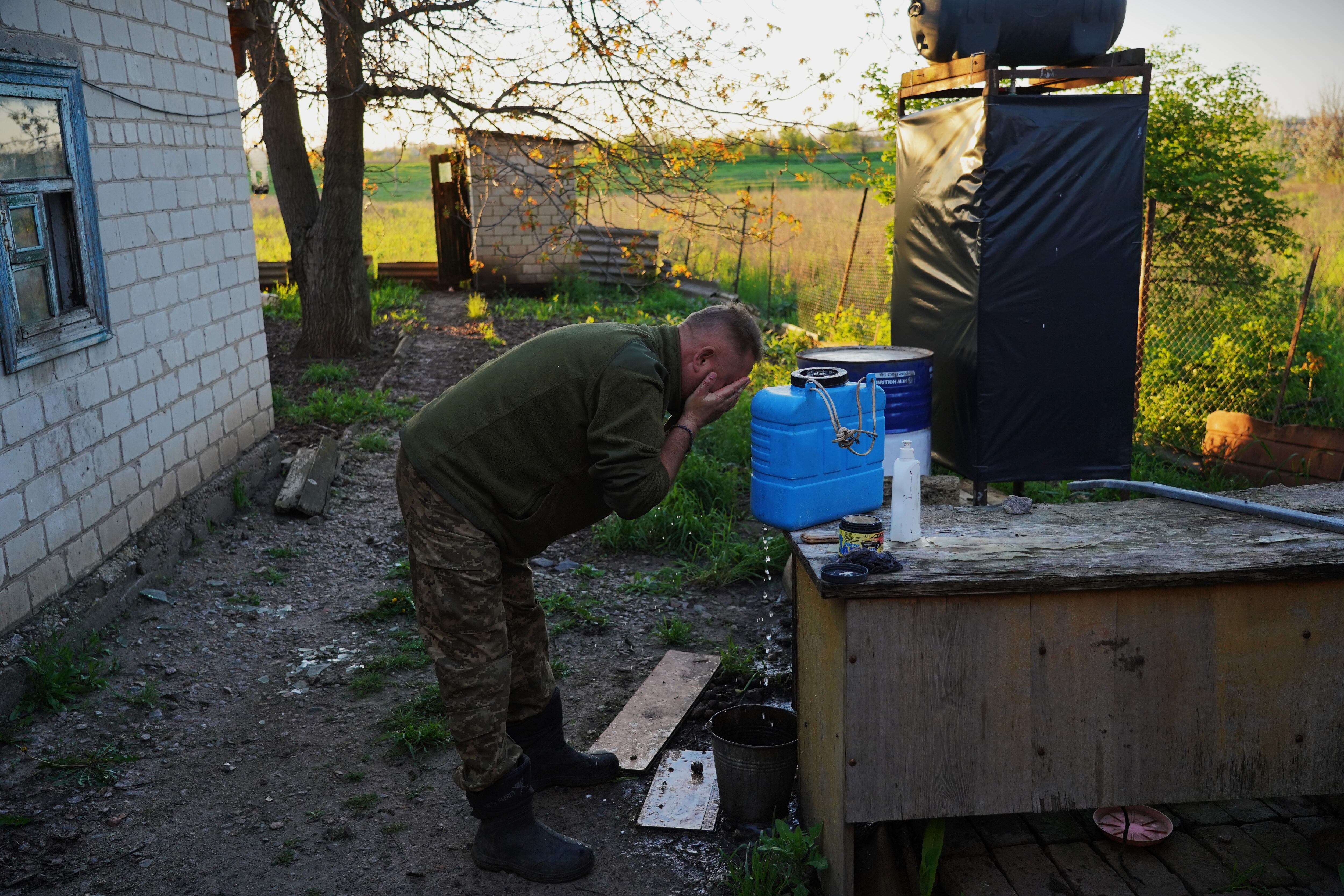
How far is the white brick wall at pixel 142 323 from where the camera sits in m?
4.62

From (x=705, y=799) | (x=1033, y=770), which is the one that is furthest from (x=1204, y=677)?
(x=705, y=799)

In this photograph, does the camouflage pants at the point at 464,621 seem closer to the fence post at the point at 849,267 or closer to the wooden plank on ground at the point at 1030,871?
the wooden plank on ground at the point at 1030,871

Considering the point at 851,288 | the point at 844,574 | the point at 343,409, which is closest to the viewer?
the point at 844,574

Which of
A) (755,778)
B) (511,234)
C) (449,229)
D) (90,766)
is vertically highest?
(449,229)

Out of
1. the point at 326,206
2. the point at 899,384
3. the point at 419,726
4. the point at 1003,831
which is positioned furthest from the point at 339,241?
the point at 1003,831

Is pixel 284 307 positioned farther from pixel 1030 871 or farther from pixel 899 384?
pixel 1030 871

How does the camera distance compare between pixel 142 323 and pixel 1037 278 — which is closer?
pixel 1037 278

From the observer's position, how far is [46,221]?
16.1ft

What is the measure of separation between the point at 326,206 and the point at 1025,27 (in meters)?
8.64

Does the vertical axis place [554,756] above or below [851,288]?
below

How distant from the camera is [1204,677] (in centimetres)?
288

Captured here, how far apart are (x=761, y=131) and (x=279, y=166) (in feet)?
19.8

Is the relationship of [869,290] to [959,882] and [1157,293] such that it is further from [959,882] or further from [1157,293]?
[959,882]

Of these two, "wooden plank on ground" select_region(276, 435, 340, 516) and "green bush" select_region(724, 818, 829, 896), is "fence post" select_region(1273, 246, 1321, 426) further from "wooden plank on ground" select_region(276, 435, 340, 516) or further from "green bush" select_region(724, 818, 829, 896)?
"wooden plank on ground" select_region(276, 435, 340, 516)
